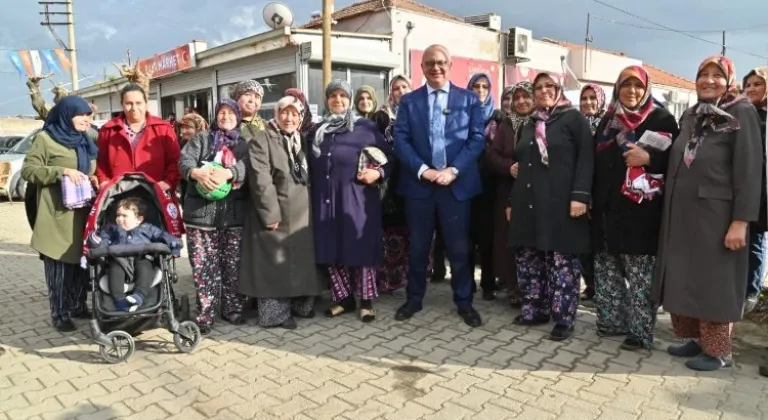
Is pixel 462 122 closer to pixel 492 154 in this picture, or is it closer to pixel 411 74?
pixel 492 154

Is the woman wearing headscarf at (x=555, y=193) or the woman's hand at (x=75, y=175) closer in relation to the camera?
the woman wearing headscarf at (x=555, y=193)

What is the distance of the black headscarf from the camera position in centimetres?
423

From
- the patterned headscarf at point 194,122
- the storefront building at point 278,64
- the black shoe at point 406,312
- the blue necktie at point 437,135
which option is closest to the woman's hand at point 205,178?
the patterned headscarf at point 194,122

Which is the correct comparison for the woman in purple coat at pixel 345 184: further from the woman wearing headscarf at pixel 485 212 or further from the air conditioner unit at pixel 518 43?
the air conditioner unit at pixel 518 43

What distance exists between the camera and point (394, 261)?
528cm

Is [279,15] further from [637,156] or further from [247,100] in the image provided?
[637,156]

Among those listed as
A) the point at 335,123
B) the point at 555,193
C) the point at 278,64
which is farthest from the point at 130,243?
the point at 278,64

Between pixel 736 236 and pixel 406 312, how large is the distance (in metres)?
2.44

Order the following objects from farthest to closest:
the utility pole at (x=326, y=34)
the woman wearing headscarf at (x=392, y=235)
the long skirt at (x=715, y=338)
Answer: the utility pole at (x=326, y=34), the woman wearing headscarf at (x=392, y=235), the long skirt at (x=715, y=338)

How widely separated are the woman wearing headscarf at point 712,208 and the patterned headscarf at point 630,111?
0.83ft

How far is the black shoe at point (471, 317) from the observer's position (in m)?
4.41

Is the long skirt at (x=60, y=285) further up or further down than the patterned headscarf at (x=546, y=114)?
further down

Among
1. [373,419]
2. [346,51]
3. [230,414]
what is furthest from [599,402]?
[346,51]

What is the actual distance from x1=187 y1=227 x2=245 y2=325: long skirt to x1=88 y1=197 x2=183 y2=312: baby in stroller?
0.27 m
